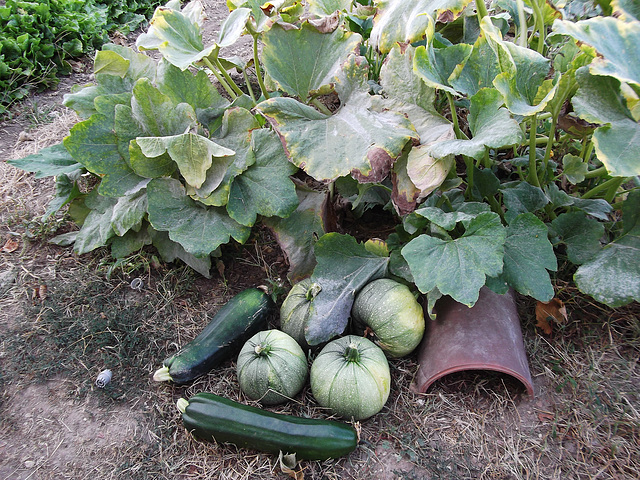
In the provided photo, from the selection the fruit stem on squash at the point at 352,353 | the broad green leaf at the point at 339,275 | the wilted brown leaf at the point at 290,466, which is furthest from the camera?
the broad green leaf at the point at 339,275

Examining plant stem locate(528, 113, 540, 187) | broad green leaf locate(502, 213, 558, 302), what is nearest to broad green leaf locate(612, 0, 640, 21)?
plant stem locate(528, 113, 540, 187)

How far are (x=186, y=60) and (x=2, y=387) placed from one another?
1.66 metres

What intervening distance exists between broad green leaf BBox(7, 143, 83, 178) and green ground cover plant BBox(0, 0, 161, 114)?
150 cm

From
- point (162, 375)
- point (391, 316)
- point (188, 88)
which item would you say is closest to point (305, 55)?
point (188, 88)

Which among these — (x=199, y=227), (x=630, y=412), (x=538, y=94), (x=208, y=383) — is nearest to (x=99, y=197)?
(x=199, y=227)

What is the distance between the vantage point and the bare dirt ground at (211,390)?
1.79m

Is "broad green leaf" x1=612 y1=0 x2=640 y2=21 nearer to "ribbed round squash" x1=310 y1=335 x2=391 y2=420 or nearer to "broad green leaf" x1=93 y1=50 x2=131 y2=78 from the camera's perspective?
"ribbed round squash" x1=310 y1=335 x2=391 y2=420

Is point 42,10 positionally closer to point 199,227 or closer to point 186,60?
point 186,60

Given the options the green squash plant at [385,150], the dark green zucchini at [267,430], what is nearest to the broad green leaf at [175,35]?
the green squash plant at [385,150]

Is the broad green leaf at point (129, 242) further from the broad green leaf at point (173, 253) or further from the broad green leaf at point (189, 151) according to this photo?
the broad green leaf at point (189, 151)

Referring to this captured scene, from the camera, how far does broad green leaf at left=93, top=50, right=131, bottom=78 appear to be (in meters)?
2.46

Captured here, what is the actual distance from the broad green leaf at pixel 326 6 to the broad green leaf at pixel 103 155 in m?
1.30

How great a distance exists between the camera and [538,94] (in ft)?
5.89

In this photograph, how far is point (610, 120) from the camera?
1.64 meters
